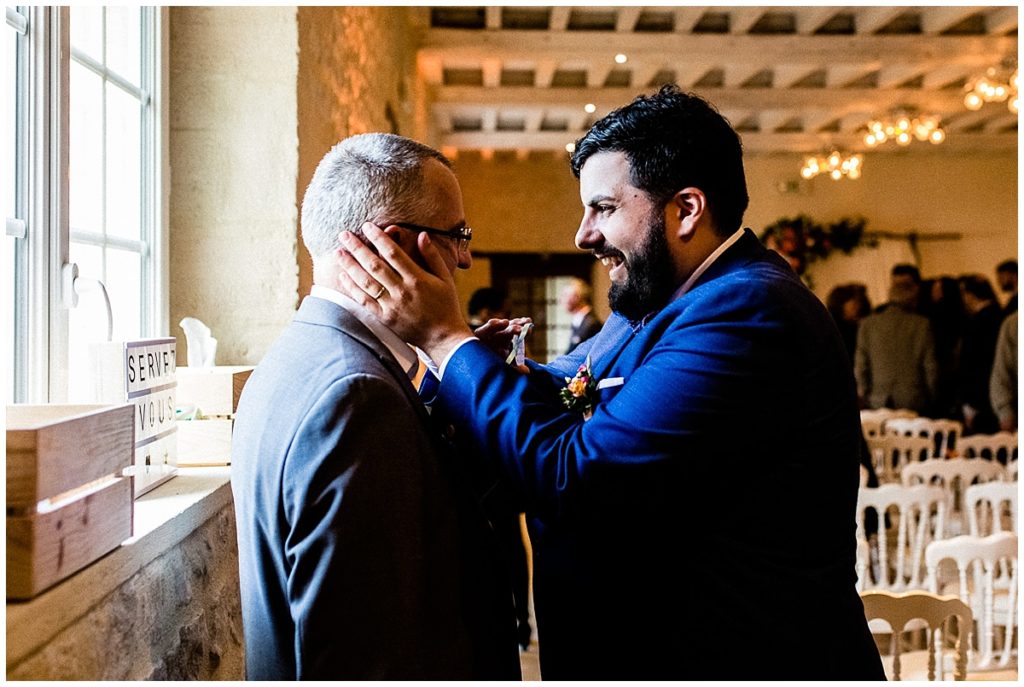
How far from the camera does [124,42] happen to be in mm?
2363

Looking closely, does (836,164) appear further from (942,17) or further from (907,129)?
(942,17)

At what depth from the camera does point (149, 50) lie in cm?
254

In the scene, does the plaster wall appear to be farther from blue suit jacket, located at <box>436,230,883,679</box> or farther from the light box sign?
blue suit jacket, located at <box>436,230,883,679</box>

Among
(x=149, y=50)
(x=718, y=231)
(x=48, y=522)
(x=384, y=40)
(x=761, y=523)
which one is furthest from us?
(x=384, y=40)

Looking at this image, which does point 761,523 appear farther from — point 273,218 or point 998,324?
point 998,324

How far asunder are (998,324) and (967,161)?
677 centimetres

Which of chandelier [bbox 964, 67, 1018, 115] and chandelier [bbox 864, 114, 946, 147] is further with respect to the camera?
chandelier [bbox 864, 114, 946, 147]

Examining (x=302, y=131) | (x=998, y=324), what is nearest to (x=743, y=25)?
(x=998, y=324)

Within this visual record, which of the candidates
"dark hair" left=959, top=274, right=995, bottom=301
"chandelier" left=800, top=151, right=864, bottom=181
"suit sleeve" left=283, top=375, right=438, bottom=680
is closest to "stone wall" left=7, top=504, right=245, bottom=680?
"suit sleeve" left=283, top=375, right=438, bottom=680

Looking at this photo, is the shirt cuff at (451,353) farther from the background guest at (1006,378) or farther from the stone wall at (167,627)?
the background guest at (1006,378)

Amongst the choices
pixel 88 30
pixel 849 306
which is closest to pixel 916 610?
pixel 88 30

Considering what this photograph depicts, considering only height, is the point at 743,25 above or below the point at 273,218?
above

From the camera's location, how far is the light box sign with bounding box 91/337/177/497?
1691mm

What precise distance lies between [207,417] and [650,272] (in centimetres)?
116
